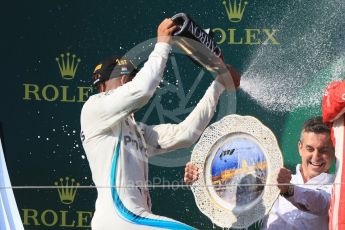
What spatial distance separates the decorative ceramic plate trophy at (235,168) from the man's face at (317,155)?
0.95ft

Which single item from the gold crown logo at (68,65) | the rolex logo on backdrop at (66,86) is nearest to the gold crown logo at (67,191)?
the rolex logo on backdrop at (66,86)

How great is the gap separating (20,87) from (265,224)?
1.64 m

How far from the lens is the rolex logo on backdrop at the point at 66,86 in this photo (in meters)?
5.25

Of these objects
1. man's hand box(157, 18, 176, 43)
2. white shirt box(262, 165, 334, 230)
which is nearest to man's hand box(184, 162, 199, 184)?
white shirt box(262, 165, 334, 230)

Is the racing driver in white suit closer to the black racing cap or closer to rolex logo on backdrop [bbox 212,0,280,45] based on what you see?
the black racing cap

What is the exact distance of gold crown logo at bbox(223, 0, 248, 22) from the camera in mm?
5136

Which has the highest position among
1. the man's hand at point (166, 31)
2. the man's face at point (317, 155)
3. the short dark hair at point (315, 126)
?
the man's hand at point (166, 31)

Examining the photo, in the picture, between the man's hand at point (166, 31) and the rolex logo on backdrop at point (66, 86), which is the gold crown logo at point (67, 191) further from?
the man's hand at point (166, 31)

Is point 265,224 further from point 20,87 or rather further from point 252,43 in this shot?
point 20,87

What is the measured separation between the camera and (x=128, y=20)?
525 centimetres

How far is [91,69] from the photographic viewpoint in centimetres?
526

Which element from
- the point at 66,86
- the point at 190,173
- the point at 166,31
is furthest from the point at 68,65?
the point at 166,31

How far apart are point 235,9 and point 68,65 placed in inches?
40.0

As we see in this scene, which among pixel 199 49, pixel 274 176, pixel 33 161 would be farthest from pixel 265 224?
pixel 33 161
